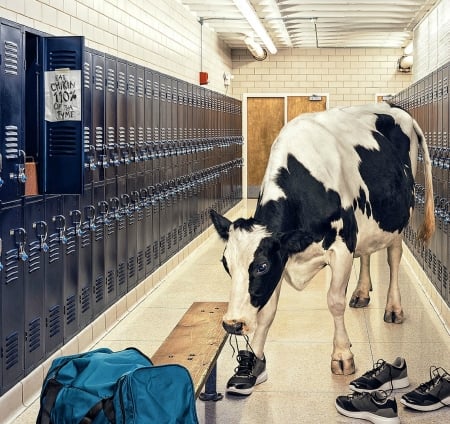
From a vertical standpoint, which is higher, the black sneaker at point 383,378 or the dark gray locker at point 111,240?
the dark gray locker at point 111,240

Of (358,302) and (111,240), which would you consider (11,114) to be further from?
(358,302)

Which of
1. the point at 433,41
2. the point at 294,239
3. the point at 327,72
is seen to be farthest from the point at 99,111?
the point at 327,72

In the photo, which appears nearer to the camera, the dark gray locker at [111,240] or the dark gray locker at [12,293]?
the dark gray locker at [12,293]

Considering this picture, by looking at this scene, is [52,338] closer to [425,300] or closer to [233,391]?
[233,391]

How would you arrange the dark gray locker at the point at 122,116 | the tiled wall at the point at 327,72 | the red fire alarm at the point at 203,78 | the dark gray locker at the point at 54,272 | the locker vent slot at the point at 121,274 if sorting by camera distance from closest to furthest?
the dark gray locker at the point at 54,272
the dark gray locker at the point at 122,116
the locker vent slot at the point at 121,274
the red fire alarm at the point at 203,78
the tiled wall at the point at 327,72

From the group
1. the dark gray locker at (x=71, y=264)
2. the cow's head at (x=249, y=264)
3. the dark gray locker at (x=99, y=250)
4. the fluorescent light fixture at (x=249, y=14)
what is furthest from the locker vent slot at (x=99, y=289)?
the fluorescent light fixture at (x=249, y=14)

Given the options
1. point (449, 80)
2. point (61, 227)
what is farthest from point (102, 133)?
point (449, 80)

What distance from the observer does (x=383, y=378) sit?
15.3ft

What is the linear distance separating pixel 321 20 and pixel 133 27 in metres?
5.56

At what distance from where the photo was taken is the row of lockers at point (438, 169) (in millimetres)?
6374

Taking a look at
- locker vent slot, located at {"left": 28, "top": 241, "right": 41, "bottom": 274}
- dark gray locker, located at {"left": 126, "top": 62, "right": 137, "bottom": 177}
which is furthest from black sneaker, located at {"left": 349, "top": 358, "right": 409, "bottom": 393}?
dark gray locker, located at {"left": 126, "top": 62, "right": 137, "bottom": 177}

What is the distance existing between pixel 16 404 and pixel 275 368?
4.97ft

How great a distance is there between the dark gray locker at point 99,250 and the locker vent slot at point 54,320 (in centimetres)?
77

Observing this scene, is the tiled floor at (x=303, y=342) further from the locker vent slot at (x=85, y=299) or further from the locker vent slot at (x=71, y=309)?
the locker vent slot at (x=71, y=309)
